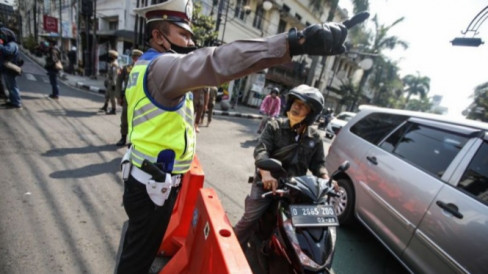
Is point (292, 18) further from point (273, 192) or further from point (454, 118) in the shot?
point (273, 192)

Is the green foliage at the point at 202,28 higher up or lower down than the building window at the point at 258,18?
lower down

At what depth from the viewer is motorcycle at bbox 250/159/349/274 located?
1.68m

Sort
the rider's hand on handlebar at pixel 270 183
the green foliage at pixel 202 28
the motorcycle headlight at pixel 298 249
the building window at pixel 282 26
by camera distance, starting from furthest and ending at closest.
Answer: the building window at pixel 282 26 < the green foliage at pixel 202 28 < the rider's hand on handlebar at pixel 270 183 < the motorcycle headlight at pixel 298 249

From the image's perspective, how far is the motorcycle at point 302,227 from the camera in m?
1.68

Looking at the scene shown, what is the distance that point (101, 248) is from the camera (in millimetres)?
2264

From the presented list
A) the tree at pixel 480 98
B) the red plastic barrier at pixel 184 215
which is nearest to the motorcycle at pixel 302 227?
the red plastic barrier at pixel 184 215

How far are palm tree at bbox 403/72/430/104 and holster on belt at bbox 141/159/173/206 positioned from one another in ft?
162

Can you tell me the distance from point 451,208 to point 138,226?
2566 millimetres

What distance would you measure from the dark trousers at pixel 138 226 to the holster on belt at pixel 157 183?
0.21 feet

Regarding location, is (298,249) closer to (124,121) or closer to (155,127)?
(155,127)

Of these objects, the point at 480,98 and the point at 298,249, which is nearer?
the point at 298,249

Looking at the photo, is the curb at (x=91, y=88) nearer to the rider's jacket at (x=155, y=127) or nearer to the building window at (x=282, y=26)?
the rider's jacket at (x=155, y=127)

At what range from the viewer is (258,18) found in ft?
58.0

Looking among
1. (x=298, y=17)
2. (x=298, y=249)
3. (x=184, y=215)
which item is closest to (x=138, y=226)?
(x=184, y=215)
